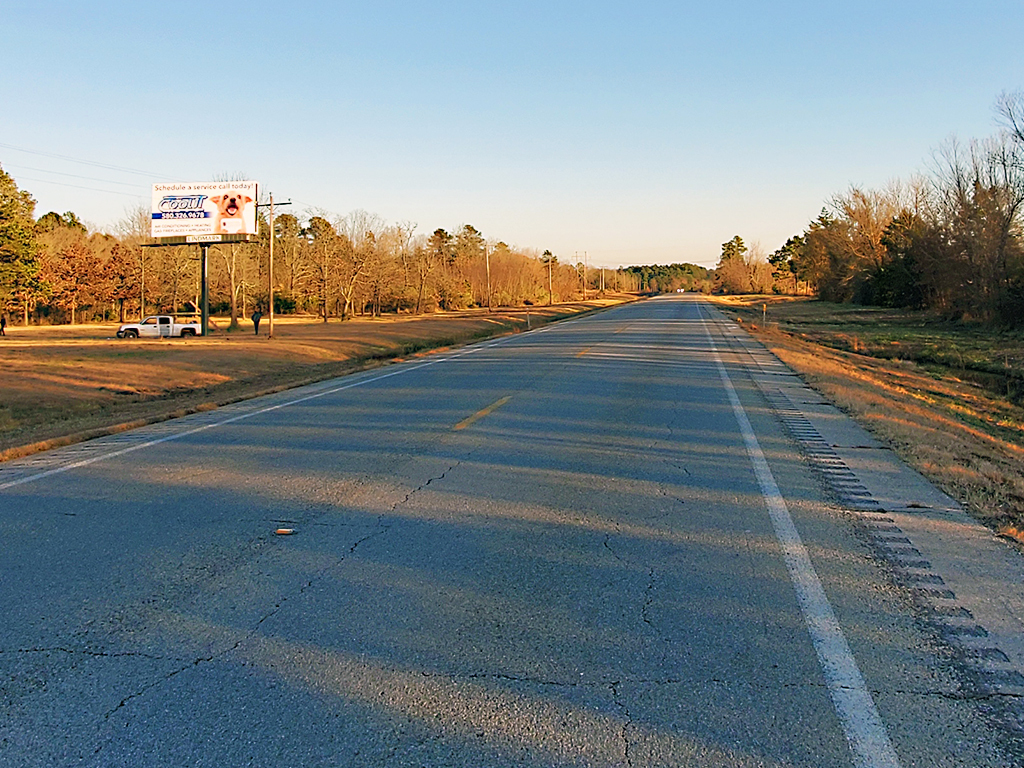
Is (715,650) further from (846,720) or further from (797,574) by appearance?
(797,574)

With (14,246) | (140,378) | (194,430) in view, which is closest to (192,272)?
(14,246)

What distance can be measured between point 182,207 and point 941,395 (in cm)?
3938

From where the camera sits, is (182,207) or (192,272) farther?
(192,272)

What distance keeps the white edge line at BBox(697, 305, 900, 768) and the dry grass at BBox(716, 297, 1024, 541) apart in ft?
6.01

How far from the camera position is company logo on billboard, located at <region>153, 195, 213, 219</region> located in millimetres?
45688

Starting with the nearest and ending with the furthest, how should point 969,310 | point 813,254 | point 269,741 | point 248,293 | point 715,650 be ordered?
point 269,741 < point 715,650 < point 969,310 < point 248,293 < point 813,254

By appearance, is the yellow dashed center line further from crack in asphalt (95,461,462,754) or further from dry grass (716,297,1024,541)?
dry grass (716,297,1024,541)

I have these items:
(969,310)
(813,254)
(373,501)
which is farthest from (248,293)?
(373,501)

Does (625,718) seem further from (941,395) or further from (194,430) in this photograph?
(941,395)

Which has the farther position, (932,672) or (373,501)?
(373,501)

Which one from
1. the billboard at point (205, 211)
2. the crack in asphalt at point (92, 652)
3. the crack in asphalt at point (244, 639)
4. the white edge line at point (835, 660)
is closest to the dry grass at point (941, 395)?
the white edge line at point (835, 660)

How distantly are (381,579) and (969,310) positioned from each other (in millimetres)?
48738

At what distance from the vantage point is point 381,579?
211 inches

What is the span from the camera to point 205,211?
4569 cm
